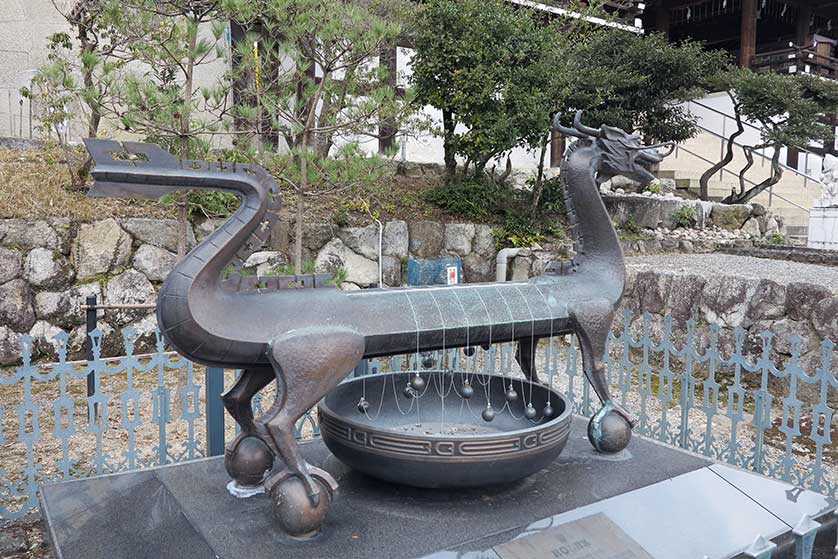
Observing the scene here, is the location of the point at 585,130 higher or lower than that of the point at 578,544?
higher

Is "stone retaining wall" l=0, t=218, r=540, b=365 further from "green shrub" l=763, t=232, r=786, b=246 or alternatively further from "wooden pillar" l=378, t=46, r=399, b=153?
"green shrub" l=763, t=232, r=786, b=246

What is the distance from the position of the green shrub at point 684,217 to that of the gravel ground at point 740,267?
1555 millimetres

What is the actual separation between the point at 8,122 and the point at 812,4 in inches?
660

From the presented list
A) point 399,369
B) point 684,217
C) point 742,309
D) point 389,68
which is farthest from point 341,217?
point 684,217

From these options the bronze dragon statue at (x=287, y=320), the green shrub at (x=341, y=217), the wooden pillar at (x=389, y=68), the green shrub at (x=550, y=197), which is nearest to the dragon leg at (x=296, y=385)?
the bronze dragon statue at (x=287, y=320)

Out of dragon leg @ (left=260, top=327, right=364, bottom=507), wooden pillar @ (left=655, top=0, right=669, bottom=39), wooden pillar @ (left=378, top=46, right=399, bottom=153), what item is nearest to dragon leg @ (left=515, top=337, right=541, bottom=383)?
dragon leg @ (left=260, top=327, right=364, bottom=507)

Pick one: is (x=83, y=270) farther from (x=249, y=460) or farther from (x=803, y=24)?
(x=803, y=24)

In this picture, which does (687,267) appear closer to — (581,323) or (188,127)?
(581,323)

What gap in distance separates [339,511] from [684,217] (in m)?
9.82

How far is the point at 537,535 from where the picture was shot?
246 cm

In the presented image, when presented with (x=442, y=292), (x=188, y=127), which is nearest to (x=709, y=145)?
(x=188, y=127)

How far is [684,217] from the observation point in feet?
36.0

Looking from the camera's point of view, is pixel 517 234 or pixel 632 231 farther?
pixel 632 231

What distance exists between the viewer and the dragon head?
10.9ft
